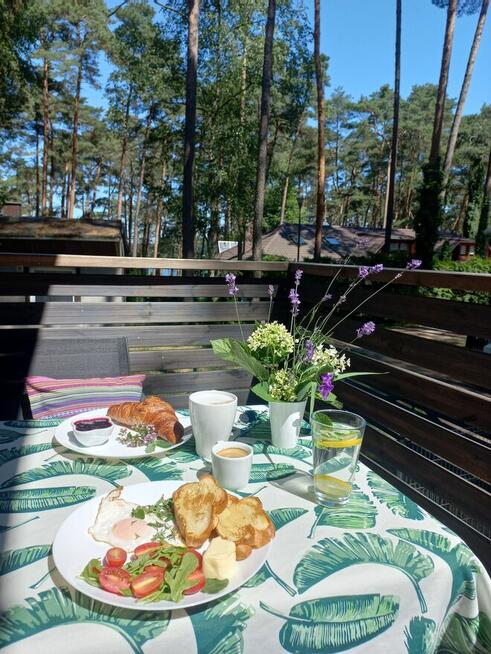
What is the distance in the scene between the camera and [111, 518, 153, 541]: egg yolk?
74 centimetres

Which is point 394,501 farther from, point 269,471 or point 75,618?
point 75,618

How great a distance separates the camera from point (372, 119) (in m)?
30.8

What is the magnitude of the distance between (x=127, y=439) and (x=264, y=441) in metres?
0.36

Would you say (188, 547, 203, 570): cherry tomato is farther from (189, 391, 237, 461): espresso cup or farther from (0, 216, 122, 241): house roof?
(0, 216, 122, 241): house roof

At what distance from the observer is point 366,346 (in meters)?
2.39

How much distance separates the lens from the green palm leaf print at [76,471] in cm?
96

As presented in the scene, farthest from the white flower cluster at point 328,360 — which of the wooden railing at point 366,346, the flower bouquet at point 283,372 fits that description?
the wooden railing at point 366,346

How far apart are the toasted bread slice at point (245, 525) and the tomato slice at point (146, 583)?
14cm

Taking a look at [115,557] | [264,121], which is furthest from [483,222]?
[115,557]

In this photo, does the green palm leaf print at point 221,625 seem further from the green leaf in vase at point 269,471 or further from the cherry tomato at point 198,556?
the green leaf in vase at point 269,471

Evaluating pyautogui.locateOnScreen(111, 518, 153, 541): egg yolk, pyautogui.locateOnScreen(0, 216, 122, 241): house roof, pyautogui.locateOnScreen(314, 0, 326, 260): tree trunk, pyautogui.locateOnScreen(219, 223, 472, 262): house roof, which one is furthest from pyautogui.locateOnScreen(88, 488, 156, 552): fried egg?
pyautogui.locateOnScreen(219, 223, 472, 262): house roof

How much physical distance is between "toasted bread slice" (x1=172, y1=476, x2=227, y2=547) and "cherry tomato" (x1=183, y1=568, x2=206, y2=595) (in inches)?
3.1

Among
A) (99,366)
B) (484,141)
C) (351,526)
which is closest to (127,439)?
(351,526)

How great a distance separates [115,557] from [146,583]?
0.08m
